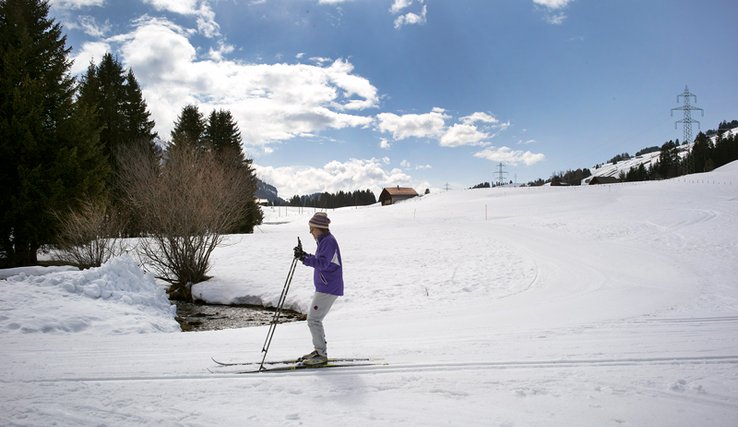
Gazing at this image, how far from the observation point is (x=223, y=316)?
13539 mm

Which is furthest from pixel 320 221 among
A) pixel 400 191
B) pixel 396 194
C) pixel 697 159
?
pixel 697 159

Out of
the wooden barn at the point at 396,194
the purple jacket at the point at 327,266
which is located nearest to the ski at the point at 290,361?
the purple jacket at the point at 327,266

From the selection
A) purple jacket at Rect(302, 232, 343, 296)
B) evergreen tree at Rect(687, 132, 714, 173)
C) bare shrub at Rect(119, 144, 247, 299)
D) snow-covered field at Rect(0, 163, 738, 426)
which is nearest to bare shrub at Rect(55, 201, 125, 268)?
bare shrub at Rect(119, 144, 247, 299)

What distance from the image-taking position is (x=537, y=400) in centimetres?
428

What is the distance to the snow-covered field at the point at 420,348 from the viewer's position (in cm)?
405

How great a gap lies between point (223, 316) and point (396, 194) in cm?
8773

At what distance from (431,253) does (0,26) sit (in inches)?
890

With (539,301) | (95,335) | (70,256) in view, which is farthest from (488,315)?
(70,256)

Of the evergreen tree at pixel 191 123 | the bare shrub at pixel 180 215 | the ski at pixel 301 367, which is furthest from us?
the evergreen tree at pixel 191 123

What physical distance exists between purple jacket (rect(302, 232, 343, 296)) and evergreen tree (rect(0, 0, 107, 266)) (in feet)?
57.2

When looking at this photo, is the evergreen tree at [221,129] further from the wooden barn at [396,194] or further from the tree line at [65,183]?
the wooden barn at [396,194]

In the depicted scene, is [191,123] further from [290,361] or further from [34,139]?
[290,361]

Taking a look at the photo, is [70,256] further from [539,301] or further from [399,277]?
[539,301]

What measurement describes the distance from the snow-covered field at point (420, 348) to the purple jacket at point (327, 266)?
1.15 m
